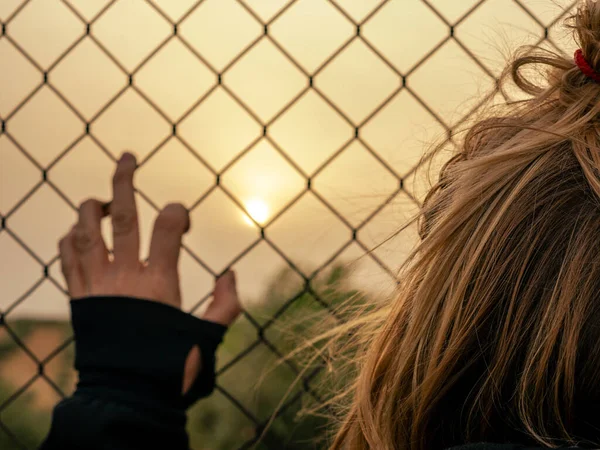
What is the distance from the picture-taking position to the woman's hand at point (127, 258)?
664mm

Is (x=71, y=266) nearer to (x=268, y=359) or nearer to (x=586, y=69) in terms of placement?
(x=586, y=69)

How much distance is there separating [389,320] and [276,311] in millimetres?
527

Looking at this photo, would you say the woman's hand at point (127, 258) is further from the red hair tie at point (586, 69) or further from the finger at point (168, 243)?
the red hair tie at point (586, 69)

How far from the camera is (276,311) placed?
49.9 inches

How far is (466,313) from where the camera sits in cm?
67

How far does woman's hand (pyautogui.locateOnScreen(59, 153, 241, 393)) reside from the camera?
2.18 feet

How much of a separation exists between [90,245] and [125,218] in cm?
4

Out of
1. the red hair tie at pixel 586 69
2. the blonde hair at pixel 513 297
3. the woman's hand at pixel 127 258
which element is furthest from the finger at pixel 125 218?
the red hair tie at pixel 586 69

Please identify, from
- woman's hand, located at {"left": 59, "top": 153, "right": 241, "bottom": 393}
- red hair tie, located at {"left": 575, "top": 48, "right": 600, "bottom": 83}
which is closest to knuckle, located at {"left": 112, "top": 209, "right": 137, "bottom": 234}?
woman's hand, located at {"left": 59, "top": 153, "right": 241, "bottom": 393}

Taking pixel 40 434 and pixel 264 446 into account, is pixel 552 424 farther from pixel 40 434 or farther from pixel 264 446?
pixel 40 434

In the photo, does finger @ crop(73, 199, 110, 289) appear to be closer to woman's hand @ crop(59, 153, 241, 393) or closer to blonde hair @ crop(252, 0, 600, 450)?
woman's hand @ crop(59, 153, 241, 393)

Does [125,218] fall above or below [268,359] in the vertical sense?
above

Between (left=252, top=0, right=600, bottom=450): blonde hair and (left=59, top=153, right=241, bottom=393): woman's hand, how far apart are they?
183 mm

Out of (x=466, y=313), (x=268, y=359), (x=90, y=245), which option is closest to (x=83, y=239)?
(x=90, y=245)
